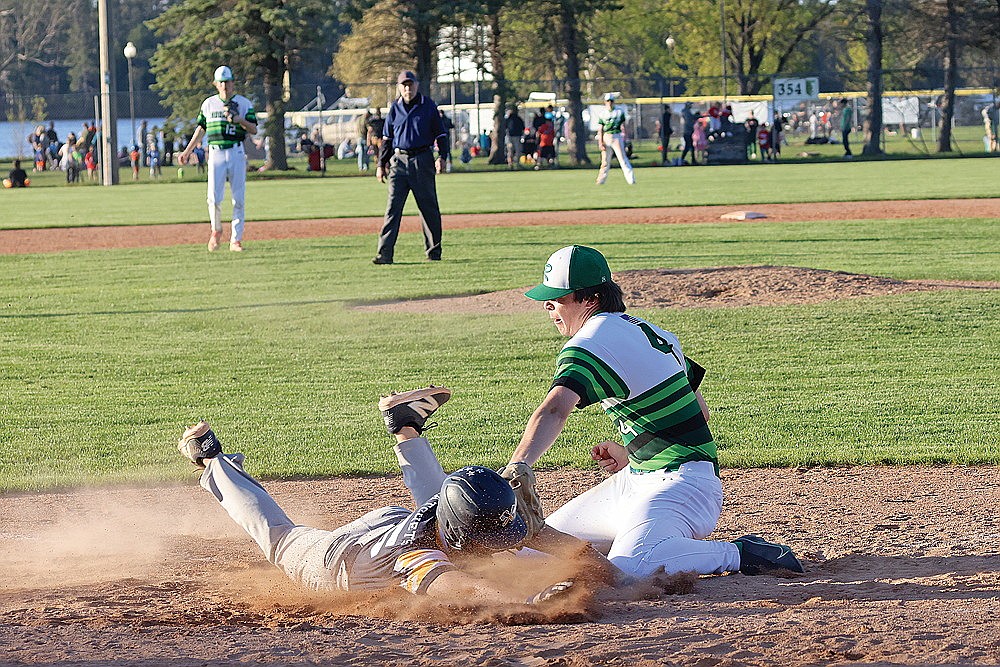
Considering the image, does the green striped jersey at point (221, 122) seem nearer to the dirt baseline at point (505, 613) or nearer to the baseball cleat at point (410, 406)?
the dirt baseline at point (505, 613)

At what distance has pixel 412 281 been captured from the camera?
14.5 m

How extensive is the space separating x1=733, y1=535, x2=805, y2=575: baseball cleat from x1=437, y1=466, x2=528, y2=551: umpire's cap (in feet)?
3.47

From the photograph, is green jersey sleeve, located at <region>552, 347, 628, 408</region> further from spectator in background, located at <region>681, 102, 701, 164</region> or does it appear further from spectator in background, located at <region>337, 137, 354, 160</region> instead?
spectator in background, located at <region>337, 137, 354, 160</region>

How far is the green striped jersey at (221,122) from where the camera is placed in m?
16.3

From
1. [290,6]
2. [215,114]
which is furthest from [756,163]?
[215,114]

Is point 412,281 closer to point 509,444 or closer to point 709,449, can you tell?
point 509,444

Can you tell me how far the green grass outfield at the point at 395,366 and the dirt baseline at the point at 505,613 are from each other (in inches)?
24.8

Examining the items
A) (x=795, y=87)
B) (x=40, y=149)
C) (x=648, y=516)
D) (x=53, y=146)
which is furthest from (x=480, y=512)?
(x=53, y=146)

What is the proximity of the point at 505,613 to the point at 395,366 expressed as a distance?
5752 mm

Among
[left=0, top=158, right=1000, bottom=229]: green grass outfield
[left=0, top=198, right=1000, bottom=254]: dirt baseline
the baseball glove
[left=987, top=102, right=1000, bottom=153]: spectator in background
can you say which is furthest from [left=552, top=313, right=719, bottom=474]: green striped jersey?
[left=987, top=102, right=1000, bottom=153]: spectator in background

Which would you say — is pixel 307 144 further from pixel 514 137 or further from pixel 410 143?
pixel 410 143

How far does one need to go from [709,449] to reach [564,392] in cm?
86

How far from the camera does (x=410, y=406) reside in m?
5.21

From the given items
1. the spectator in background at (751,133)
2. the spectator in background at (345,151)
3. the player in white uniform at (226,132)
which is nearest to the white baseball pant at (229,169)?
the player in white uniform at (226,132)
